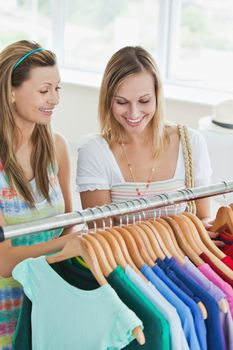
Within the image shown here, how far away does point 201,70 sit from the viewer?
14.1 feet

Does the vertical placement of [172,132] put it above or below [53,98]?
below

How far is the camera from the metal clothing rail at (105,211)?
139cm

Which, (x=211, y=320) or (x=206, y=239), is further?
(x=206, y=239)

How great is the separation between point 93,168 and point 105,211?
0.59 m

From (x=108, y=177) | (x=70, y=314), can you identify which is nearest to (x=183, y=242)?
(x=70, y=314)

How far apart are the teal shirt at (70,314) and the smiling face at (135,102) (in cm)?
67

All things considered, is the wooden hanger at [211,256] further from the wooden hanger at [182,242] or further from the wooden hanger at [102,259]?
the wooden hanger at [102,259]

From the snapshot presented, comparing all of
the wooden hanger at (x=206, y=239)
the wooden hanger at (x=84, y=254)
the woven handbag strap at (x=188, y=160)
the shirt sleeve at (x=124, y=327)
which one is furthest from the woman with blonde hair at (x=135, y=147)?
the shirt sleeve at (x=124, y=327)

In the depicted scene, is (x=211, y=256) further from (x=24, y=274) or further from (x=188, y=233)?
(x=24, y=274)

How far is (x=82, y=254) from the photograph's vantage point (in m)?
1.50

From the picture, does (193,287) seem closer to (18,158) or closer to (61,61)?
(18,158)

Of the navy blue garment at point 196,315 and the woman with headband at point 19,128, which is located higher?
the woman with headband at point 19,128

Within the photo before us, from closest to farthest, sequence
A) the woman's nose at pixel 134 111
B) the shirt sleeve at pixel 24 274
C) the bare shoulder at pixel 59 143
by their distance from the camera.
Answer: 1. the shirt sleeve at pixel 24 274
2. the woman's nose at pixel 134 111
3. the bare shoulder at pixel 59 143

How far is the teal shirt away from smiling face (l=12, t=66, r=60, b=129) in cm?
53
